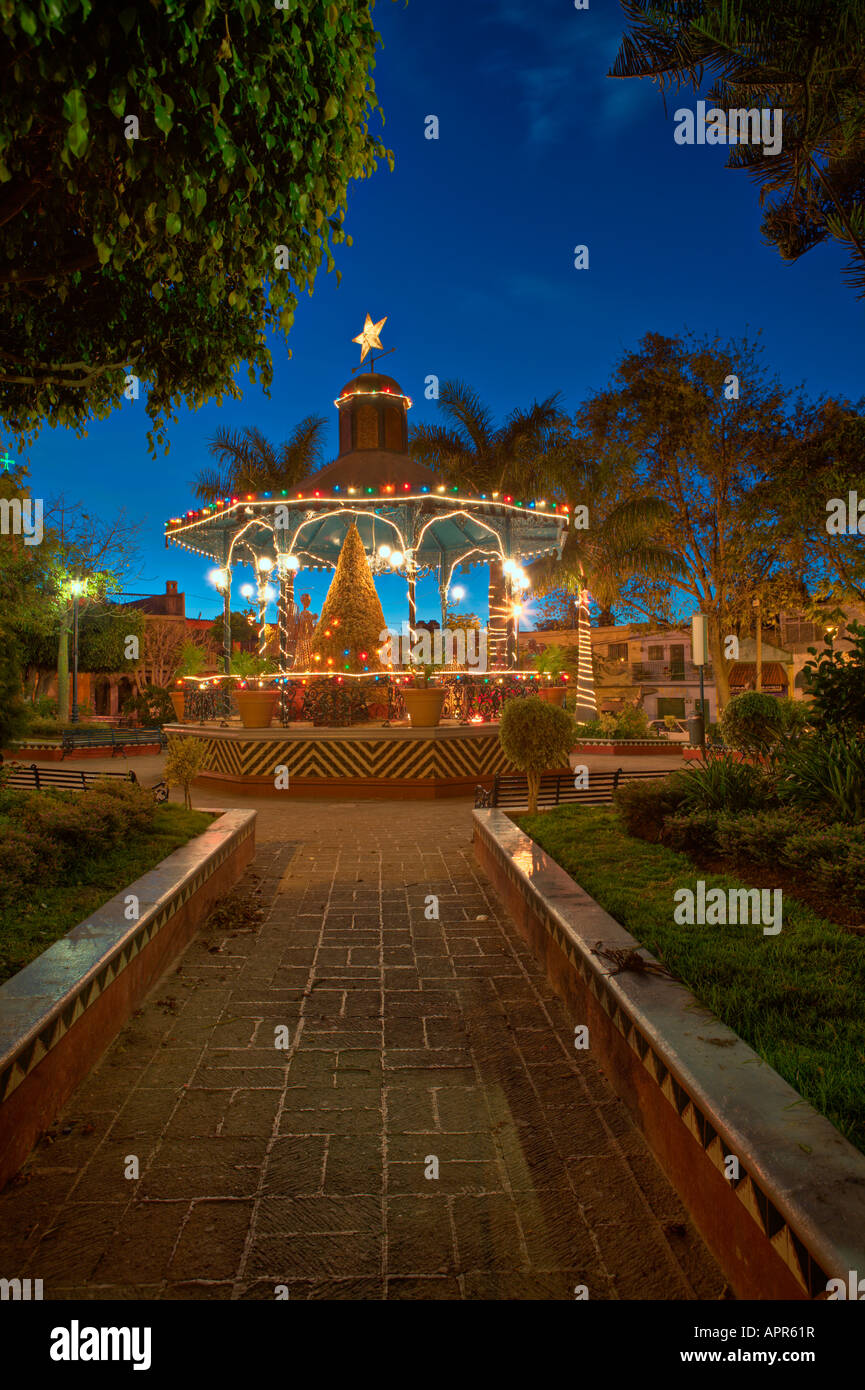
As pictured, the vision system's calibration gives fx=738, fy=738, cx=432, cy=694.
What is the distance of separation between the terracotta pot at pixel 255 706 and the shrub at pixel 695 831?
399 inches

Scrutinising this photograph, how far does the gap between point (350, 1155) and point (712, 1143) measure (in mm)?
1403

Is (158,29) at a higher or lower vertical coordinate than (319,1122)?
higher

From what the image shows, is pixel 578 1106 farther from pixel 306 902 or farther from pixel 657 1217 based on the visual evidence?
pixel 306 902

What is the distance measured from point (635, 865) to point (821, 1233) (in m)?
4.07

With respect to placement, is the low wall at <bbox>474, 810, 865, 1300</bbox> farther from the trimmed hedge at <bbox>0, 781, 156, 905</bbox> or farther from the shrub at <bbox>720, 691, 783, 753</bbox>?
the shrub at <bbox>720, 691, 783, 753</bbox>

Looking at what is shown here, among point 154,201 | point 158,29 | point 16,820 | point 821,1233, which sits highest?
point 158,29

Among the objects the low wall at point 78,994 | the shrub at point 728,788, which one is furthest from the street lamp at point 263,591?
the shrub at point 728,788

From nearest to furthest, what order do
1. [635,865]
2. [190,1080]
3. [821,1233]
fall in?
[821,1233] < [190,1080] < [635,865]

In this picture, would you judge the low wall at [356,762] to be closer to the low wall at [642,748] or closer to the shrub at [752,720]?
the shrub at [752,720]

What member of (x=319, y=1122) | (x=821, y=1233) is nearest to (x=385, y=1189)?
(x=319, y=1122)

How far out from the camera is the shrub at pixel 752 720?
995 centimetres

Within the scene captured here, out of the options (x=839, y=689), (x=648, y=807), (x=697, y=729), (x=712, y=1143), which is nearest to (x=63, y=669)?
(x=697, y=729)

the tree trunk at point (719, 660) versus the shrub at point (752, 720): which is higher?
the tree trunk at point (719, 660)

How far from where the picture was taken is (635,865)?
5.80m
